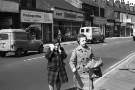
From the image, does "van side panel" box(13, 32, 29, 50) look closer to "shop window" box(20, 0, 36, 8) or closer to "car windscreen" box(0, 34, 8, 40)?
"car windscreen" box(0, 34, 8, 40)

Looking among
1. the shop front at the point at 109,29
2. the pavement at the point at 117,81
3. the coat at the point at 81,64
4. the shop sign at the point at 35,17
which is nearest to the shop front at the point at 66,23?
the shop sign at the point at 35,17

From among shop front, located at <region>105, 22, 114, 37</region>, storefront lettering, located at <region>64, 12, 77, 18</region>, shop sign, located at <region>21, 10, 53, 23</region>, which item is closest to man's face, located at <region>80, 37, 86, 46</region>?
Result: shop sign, located at <region>21, 10, 53, 23</region>

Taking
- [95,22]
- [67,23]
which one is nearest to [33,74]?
[67,23]

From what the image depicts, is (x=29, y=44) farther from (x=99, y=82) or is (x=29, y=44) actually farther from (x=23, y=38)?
(x=99, y=82)

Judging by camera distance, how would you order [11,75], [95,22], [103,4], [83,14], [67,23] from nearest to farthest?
[11,75] < [67,23] < [83,14] < [95,22] < [103,4]

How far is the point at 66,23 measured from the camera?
5159cm

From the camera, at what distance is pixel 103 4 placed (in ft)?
262

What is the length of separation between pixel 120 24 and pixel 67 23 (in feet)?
136

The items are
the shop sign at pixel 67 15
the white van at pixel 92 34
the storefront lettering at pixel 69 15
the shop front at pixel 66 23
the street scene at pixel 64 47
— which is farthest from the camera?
the storefront lettering at pixel 69 15

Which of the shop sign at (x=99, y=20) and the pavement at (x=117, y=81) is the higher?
the shop sign at (x=99, y=20)

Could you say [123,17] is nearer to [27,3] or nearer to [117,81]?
[27,3]

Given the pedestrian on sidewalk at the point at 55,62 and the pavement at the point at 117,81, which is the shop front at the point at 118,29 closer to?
the pavement at the point at 117,81

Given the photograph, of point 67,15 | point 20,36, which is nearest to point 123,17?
point 67,15

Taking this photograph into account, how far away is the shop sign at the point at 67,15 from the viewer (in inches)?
1847
